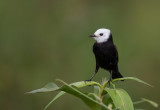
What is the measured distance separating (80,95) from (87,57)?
5.45 metres

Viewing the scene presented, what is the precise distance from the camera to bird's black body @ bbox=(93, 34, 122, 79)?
315 cm

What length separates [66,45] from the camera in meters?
6.93

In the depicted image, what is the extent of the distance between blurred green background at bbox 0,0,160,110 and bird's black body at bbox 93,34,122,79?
300 centimetres

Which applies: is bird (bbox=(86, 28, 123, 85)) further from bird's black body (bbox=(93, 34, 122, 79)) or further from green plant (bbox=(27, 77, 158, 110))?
green plant (bbox=(27, 77, 158, 110))

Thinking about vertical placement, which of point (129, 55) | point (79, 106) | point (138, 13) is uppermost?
point (138, 13)

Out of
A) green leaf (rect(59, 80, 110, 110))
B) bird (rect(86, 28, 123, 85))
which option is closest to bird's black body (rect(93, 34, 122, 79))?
bird (rect(86, 28, 123, 85))

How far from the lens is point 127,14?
7.84m

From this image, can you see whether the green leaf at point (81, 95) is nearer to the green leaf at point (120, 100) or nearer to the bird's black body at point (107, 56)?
the green leaf at point (120, 100)

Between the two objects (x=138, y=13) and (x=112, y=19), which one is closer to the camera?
(x=112, y=19)

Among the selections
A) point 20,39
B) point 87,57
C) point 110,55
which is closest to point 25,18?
point 20,39

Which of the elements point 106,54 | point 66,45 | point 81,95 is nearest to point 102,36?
point 106,54

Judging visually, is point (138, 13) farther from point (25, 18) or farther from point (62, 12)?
point (25, 18)

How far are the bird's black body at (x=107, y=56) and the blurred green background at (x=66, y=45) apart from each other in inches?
118

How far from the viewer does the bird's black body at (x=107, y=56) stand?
3148 millimetres
